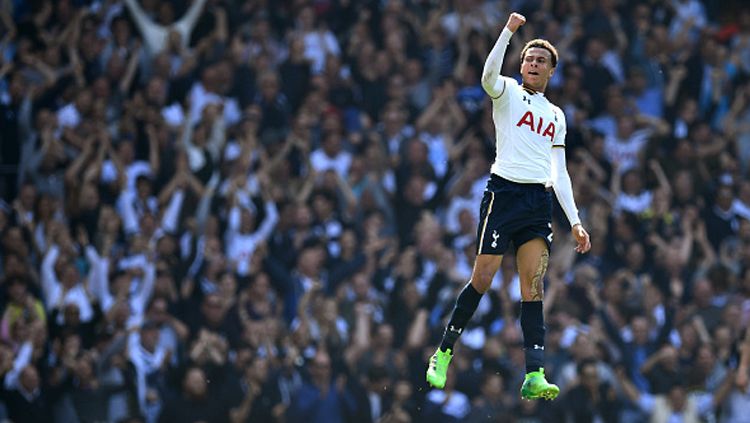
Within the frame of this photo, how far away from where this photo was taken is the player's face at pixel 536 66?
10.8 meters

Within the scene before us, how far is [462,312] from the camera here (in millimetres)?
11078

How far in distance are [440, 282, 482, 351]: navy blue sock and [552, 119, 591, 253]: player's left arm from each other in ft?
2.94

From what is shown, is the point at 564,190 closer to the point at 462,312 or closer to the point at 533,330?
the point at 533,330

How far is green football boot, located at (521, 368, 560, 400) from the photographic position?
1052cm

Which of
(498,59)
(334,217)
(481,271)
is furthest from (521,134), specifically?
(334,217)

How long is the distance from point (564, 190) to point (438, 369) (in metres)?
1.73

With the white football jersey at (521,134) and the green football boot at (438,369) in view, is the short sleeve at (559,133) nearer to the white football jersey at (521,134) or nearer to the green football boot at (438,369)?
the white football jersey at (521,134)

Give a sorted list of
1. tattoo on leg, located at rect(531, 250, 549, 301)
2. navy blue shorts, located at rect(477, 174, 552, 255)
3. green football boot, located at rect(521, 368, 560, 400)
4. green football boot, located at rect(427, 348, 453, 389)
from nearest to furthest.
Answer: green football boot, located at rect(521, 368, 560, 400) < navy blue shorts, located at rect(477, 174, 552, 255) < tattoo on leg, located at rect(531, 250, 549, 301) < green football boot, located at rect(427, 348, 453, 389)

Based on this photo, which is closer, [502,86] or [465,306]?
[502,86]

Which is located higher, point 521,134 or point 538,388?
point 521,134

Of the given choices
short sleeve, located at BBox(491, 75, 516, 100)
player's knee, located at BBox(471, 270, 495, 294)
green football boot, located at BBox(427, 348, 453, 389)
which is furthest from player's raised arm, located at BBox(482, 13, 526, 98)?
green football boot, located at BBox(427, 348, 453, 389)

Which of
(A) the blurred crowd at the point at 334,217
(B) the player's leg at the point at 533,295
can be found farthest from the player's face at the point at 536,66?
(A) the blurred crowd at the point at 334,217

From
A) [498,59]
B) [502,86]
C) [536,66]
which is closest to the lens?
[498,59]

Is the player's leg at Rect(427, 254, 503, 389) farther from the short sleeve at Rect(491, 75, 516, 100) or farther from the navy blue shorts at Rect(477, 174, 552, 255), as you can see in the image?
the short sleeve at Rect(491, 75, 516, 100)
